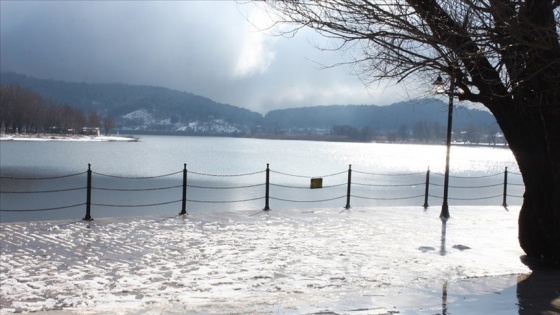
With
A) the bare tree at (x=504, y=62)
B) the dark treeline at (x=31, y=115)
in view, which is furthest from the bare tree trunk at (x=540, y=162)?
the dark treeline at (x=31, y=115)

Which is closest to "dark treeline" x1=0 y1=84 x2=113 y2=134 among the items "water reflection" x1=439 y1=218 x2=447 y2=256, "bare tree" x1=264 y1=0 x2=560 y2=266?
"water reflection" x1=439 y1=218 x2=447 y2=256

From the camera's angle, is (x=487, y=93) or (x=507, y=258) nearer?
(x=487, y=93)

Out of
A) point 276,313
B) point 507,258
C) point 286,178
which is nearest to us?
point 276,313

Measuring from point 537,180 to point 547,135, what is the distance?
0.72 metres

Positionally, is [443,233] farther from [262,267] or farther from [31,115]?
[31,115]

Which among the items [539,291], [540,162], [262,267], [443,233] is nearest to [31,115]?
[443,233]

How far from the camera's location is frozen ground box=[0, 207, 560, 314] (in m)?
6.74

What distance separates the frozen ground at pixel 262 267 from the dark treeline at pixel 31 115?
125021 millimetres

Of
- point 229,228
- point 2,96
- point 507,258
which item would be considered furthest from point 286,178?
point 2,96

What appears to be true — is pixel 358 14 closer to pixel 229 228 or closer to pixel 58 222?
pixel 229 228

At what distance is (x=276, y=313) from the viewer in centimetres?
604

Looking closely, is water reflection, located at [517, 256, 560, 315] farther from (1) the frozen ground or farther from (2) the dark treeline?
(2) the dark treeline

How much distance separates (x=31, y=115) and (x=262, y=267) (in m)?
136

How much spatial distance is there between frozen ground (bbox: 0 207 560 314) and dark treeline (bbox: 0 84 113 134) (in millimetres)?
125021
